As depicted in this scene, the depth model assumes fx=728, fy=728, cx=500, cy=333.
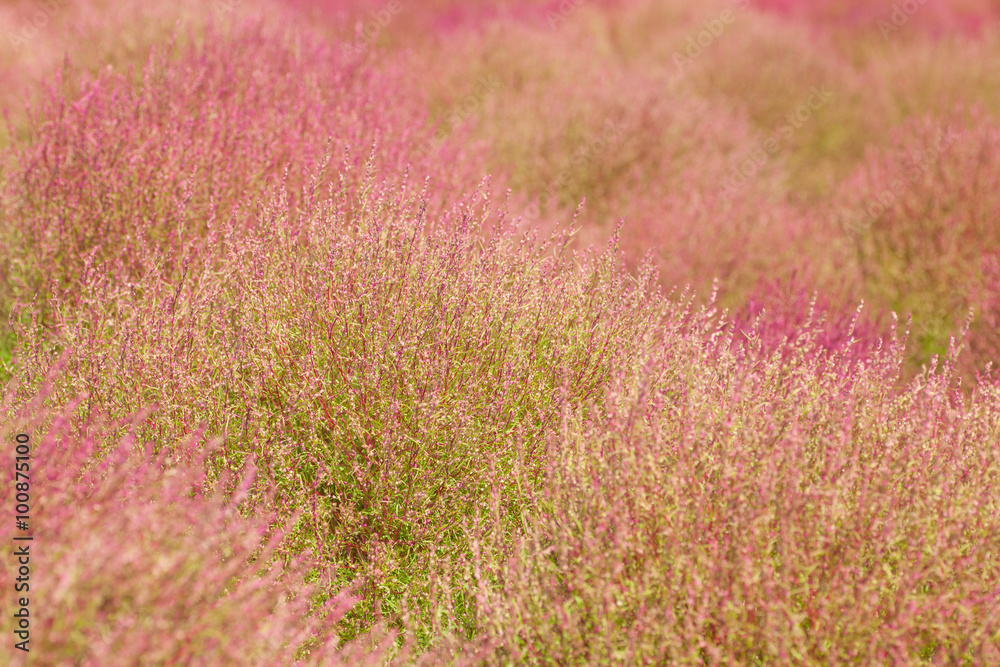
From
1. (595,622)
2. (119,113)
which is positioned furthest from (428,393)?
(119,113)

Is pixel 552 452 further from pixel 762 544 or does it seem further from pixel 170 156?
pixel 170 156

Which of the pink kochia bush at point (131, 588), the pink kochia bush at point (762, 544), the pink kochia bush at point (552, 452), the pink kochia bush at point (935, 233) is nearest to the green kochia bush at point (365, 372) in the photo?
the pink kochia bush at point (552, 452)

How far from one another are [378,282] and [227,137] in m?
1.77

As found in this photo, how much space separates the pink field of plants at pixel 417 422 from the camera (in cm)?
185

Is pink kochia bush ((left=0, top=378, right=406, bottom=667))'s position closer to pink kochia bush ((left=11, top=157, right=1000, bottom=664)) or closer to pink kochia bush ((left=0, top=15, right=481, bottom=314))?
pink kochia bush ((left=11, top=157, right=1000, bottom=664))

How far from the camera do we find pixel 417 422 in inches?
101

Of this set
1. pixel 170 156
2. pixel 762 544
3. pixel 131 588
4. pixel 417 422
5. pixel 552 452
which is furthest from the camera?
→ pixel 170 156

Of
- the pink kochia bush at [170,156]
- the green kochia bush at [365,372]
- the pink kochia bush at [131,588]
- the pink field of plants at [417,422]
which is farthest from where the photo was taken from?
the pink kochia bush at [170,156]

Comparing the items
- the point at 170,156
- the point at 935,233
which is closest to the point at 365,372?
the point at 170,156

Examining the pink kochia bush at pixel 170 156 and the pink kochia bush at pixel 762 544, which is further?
the pink kochia bush at pixel 170 156

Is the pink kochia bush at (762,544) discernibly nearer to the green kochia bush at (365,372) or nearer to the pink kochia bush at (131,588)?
the green kochia bush at (365,372)

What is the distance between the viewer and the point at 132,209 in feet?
11.6

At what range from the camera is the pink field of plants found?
6.06 ft

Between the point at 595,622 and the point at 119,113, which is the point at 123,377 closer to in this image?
the point at 595,622
